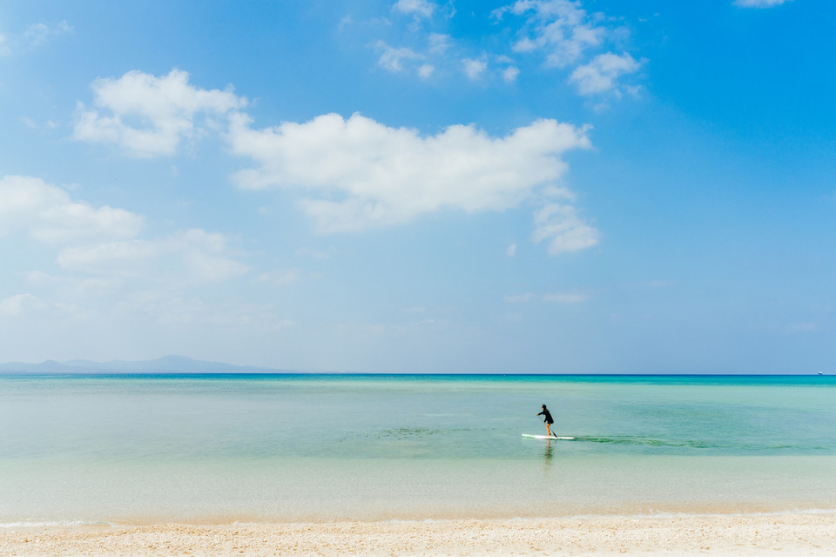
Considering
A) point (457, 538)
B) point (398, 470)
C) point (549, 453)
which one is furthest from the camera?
point (549, 453)

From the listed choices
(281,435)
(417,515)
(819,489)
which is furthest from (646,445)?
(281,435)

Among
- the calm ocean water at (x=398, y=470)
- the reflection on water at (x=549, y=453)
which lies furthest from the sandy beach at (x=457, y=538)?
the reflection on water at (x=549, y=453)

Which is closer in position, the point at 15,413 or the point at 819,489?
the point at 819,489

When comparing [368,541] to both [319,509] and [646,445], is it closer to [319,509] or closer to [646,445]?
[319,509]

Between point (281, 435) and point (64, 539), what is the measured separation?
16821mm

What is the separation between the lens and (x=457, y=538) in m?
11.5

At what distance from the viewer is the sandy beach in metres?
10.6

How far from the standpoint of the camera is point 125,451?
75.9ft

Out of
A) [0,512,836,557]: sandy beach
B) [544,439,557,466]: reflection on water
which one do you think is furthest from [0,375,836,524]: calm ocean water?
[0,512,836,557]: sandy beach

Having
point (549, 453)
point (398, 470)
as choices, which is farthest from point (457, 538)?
point (549, 453)

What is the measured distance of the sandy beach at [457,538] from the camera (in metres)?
10.6

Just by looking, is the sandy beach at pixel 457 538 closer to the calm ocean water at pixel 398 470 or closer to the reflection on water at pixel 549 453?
the calm ocean water at pixel 398 470

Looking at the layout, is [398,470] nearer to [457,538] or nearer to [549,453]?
[549,453]

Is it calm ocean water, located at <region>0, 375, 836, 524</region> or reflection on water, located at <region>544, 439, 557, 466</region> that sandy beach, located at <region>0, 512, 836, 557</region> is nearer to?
calm ocean water, located at <region>0, 375, 836, 524</region>
